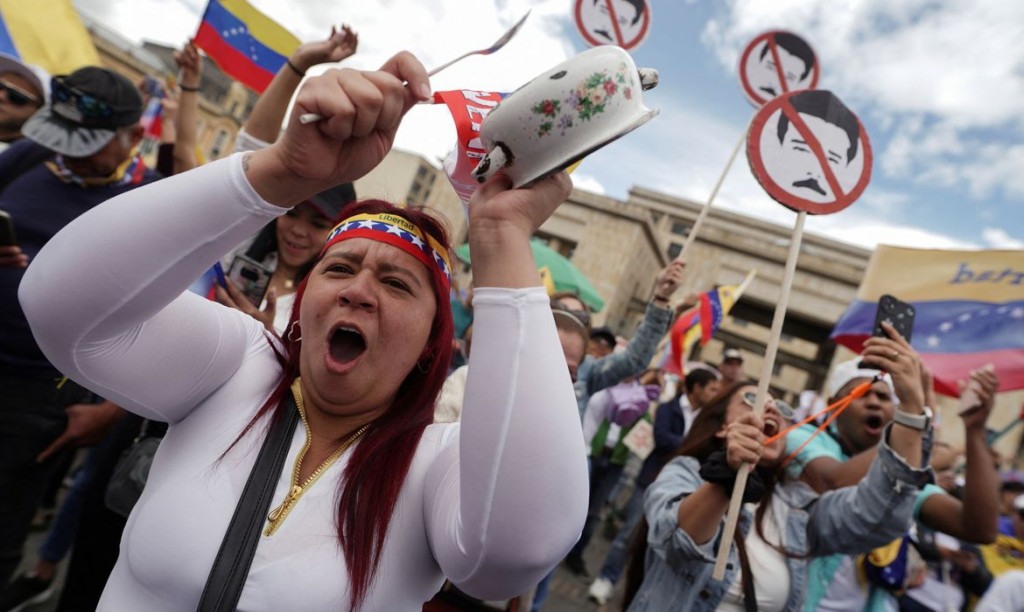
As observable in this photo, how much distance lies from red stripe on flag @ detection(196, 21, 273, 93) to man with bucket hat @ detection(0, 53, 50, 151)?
935 millimetres

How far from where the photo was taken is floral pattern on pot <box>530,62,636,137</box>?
0.84 metres

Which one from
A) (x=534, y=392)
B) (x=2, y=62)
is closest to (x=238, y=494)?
(x=534, y=392)

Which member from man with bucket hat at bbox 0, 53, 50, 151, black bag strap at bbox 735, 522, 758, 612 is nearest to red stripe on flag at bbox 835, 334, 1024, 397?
black bag strap at bbox 735, 522, 758, 612

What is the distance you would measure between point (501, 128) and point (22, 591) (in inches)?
141

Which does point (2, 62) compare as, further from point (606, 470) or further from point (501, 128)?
point (606, 470)

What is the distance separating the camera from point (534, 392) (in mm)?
807

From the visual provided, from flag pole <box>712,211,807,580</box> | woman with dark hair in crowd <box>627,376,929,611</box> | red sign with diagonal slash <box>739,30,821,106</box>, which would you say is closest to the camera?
flag pole <box>712,211,807,580</box>

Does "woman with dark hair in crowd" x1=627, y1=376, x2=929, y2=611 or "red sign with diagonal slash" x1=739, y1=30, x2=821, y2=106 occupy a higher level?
"red sign with diagonal slash" x1=739, y1=30, x2=821, y2=106

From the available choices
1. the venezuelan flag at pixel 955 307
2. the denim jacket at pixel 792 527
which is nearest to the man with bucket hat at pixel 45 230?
the denim jacket at pixel 792 527

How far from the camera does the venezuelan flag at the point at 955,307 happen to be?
3807 millimetres

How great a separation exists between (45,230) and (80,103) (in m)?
0.54

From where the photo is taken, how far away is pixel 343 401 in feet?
3.96

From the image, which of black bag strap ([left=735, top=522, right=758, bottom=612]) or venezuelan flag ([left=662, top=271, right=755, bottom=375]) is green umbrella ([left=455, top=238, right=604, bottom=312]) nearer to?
venezuelan flag ([left=662, top=271, right=755, bottom=375])

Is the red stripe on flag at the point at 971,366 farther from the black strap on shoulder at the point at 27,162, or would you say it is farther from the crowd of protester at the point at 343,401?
the black strap on shoulder at the point at 27,162
